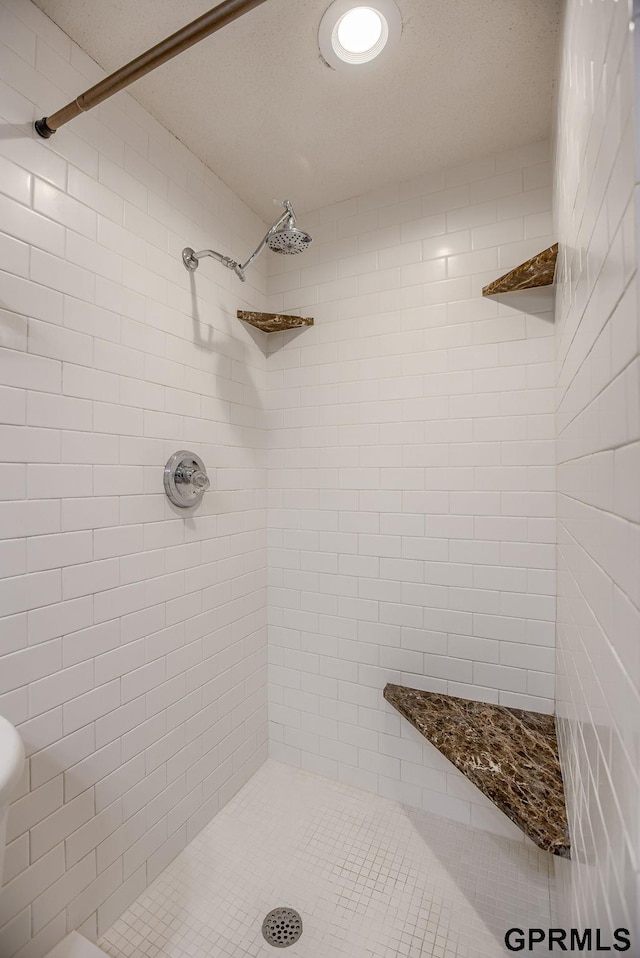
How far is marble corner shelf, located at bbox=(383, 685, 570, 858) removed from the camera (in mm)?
1112

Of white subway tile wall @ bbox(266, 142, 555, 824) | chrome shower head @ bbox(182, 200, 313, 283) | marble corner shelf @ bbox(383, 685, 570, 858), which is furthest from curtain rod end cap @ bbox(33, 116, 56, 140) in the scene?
marble corner shelf @ bbox(383, 685, 570, 858)

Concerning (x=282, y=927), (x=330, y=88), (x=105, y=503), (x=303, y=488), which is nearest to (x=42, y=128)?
(x=330, y=88)

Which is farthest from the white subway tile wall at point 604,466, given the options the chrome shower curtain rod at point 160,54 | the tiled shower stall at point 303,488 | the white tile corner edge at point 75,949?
the white tile corner edge at point 75,949

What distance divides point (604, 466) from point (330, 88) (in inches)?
61.1

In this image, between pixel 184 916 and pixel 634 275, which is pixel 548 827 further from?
pixel 634 275

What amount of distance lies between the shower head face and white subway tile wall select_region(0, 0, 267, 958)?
0.40m

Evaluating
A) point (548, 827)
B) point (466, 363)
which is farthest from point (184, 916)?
point (466, 363)

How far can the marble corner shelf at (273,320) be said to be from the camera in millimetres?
1927

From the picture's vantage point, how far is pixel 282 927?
1300 millimetres

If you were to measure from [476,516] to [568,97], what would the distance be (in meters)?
1.25

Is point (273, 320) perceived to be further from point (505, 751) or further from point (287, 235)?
point (505, 751)

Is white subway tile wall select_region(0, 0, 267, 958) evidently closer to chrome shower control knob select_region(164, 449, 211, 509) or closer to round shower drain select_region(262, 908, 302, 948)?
chrome shower control knob select_region(164, 449, 211, 509)

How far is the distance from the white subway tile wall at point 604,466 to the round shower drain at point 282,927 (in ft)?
2.61

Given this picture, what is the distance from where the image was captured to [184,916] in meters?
1.34
